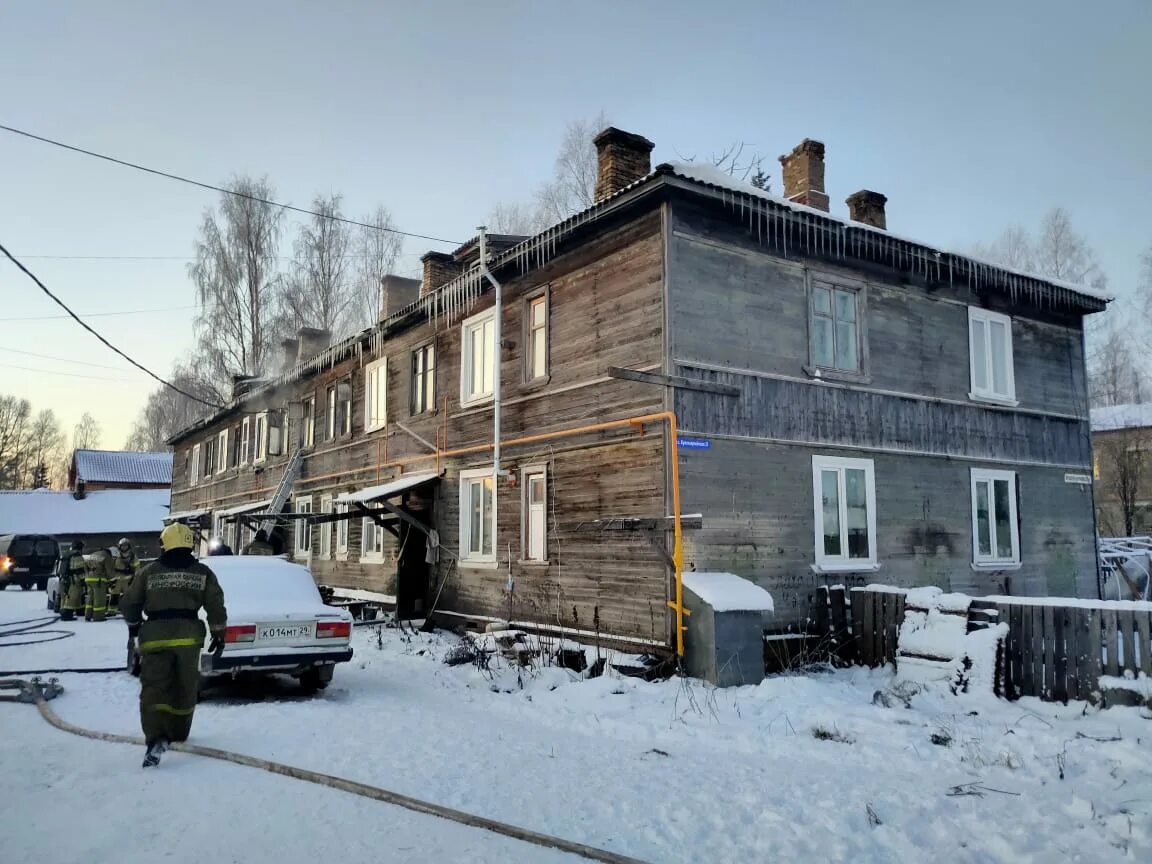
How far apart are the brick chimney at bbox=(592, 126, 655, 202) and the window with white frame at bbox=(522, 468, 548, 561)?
4516mm

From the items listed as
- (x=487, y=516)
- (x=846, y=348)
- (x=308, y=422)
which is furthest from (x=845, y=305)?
(x=308, y=422)

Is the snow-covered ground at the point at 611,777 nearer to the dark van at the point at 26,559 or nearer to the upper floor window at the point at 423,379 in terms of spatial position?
the upper floor window at the point at 423,379

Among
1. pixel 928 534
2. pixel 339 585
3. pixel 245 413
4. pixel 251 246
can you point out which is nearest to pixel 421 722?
pixel 928 534

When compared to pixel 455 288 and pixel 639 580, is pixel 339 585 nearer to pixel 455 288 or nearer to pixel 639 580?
pixel 455 288

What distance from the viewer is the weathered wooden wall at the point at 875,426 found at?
11570 mm

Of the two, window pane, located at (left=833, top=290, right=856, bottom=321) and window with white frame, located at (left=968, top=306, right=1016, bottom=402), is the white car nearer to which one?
window pane, located at (left=833, top=290, right=856, bottom=321)

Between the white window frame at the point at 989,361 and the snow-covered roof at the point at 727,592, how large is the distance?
6.78 m

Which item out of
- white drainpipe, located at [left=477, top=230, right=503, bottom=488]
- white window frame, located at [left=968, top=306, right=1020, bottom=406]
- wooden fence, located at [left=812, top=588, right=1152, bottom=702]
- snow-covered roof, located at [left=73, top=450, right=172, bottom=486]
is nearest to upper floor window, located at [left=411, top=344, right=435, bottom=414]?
white drainpipe, located at [left=477, top=230, right=503, bottom=488]

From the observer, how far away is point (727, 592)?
33.6ft

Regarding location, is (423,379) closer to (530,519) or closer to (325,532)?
(530,519)

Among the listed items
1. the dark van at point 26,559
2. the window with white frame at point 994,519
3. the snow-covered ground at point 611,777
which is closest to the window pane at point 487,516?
the snow-covered ground at point 611,777

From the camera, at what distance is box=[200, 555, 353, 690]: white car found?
904cm

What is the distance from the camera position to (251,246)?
36.0 metres

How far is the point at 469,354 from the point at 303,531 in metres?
10.8
